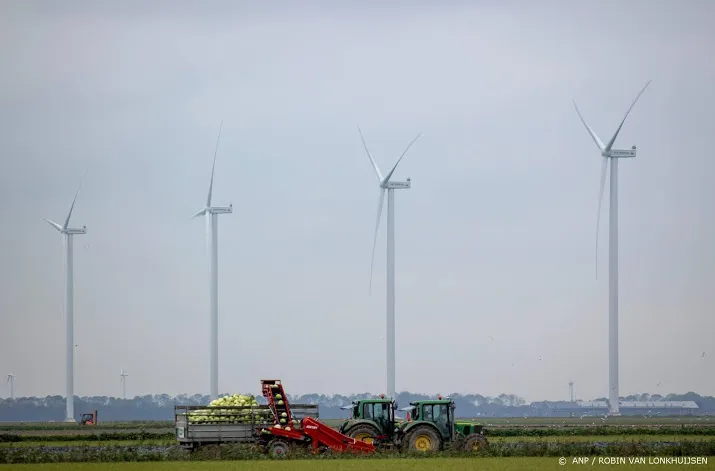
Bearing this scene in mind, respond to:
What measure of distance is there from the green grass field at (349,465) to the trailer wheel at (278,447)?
3036 mm

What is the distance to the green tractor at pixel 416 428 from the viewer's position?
5456 cm

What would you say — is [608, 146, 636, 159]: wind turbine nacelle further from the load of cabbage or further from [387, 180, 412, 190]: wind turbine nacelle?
the load of cabbage

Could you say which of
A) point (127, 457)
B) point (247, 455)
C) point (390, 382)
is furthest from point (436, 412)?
point (390, 382)

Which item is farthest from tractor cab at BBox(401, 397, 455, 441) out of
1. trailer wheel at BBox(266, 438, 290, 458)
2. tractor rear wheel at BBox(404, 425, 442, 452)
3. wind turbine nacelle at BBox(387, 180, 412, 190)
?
wind turbine nacelle at BBox(387, 180, 412, 190)

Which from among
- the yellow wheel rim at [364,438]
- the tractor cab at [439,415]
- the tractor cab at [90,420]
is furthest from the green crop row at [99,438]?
the tractor cab at [90,420]

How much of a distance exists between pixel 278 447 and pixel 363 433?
13.2 feet

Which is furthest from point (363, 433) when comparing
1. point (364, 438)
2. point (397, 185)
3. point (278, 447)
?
point (397, 185)

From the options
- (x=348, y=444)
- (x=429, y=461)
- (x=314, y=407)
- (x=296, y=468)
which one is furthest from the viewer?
(x=314, y=407)

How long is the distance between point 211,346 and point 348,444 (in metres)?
61.2

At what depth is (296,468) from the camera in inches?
1805

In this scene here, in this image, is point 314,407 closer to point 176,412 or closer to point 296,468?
point 176,412

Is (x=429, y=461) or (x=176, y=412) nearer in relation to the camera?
(x=429, y=461)

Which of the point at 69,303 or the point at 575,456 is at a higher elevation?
the point at 69,303

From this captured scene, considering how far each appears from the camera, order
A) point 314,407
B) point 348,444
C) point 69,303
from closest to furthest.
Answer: point 348,444 < point 314,407 < point 69,303
